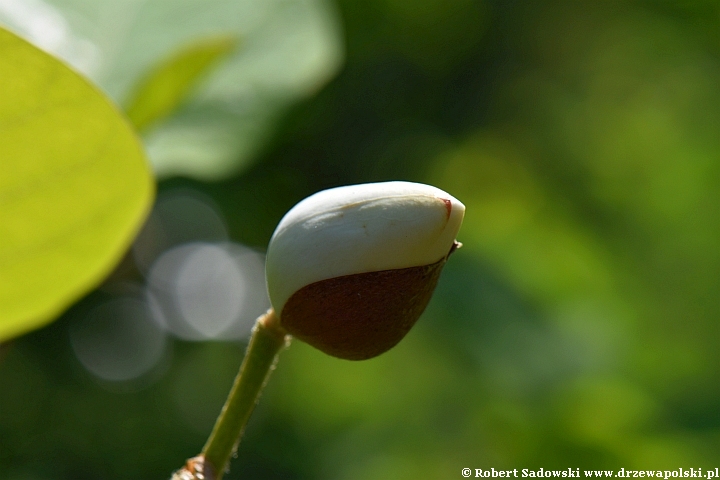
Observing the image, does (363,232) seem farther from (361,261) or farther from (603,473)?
(603,473)

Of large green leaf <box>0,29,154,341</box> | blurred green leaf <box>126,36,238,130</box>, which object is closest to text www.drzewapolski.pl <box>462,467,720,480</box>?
blurred green leaf <box>126,36,238,130</box>

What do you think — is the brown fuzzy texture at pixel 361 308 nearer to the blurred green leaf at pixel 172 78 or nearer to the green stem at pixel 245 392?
the green stem at pixel 245 392

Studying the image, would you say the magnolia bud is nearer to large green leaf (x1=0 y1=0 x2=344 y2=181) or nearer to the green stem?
the green stem

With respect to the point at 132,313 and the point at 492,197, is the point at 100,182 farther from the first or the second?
the point at 132,313

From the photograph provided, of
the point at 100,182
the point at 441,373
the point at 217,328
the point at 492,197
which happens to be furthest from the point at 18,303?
the point at 217,328

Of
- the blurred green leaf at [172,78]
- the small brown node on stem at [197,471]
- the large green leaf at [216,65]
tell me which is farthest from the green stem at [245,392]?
the large green leaf at [216,65]

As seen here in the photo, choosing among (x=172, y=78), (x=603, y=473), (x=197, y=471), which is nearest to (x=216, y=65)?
(x=172, y=78)

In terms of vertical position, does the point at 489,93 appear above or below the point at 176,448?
above
